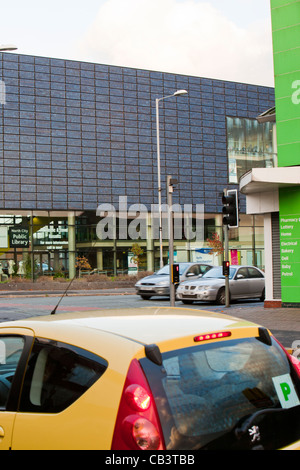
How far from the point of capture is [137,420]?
7.78 feet

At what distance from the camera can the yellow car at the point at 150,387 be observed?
95.0 inches

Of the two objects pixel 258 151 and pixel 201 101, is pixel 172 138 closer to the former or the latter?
pixel 201 101

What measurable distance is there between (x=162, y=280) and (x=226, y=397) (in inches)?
804

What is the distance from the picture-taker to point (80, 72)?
2162 inches

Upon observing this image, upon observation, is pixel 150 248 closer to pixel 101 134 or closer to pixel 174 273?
pixel 101 134

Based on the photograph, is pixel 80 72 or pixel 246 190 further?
pixel 80 72

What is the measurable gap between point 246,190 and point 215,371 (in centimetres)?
1555

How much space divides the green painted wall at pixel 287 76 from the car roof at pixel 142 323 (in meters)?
14.6

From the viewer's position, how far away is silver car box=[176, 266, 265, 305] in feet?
68.0

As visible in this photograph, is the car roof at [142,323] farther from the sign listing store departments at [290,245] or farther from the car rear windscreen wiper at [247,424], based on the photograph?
the sign listing store departments at [290,245]

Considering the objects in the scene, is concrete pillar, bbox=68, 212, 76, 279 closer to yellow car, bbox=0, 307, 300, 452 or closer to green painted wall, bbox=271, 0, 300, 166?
green painted wall, bbox=271, 0, 300, 166

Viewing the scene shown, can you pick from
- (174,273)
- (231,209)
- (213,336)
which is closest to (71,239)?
(231,209)

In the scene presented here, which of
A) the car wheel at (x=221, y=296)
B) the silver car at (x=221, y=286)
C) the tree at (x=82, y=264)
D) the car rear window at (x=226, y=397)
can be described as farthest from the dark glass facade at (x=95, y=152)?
the car rear window at (x=226, y=397)

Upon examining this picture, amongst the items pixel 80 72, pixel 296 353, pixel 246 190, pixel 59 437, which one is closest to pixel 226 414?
pixel 59 437
